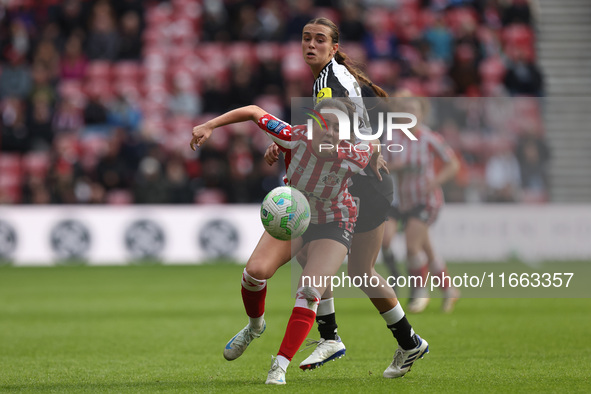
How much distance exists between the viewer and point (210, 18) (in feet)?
64.9

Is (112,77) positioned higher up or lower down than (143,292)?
higher up

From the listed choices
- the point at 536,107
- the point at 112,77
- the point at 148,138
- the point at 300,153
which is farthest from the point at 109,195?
the point at 300,153

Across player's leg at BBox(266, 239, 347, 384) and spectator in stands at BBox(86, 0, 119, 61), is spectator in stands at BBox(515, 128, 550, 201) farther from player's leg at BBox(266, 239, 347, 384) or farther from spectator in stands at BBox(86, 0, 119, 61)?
player's leg at BBox(266, 239, 347, 384)

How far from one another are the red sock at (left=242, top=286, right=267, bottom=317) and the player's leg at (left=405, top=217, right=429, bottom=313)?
14.1 ft

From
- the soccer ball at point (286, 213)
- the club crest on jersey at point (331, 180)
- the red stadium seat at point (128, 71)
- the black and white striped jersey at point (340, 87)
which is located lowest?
the red stadium seat at point (128, 71)

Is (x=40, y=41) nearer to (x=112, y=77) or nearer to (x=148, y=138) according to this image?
(x=112, y=77)

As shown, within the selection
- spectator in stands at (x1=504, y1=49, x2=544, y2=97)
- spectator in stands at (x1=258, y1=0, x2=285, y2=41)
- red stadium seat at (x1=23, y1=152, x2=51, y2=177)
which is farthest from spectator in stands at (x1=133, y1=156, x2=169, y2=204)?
spectator in stands at (x1=504, y1=49, x2=544, y2=97)

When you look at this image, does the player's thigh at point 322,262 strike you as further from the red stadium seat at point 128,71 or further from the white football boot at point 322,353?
the red stadium seat at point 128,71

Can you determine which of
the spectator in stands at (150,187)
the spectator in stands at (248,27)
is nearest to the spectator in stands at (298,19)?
the spectator in stands at (248,27)

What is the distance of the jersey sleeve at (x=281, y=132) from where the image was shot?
557 centimetres

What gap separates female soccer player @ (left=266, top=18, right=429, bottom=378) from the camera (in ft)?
18.7

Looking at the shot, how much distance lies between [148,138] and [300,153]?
480 inches

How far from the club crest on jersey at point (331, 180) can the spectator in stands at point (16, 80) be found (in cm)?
1456

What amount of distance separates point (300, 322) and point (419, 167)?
5.17 metres
